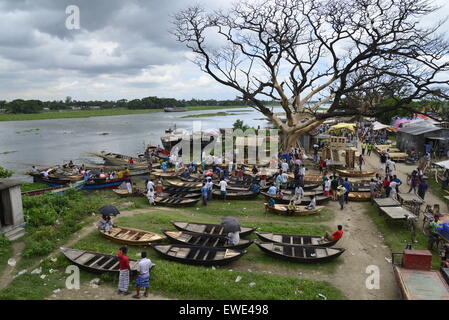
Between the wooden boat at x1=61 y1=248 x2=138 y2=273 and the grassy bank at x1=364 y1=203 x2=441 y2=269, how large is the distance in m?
9.36

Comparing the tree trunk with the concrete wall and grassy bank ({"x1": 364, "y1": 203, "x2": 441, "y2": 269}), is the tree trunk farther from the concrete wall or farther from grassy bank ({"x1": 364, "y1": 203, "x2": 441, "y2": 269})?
the concrete wall

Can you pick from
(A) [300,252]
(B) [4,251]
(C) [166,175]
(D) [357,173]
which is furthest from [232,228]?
(C) [166,175]

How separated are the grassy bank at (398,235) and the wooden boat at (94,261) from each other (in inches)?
368

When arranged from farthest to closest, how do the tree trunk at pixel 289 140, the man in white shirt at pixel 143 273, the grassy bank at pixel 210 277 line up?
the tree trunk at pixel 289 140 → the grassy bank at pixel 210 277 → the man in white shirt at pixel 143 273

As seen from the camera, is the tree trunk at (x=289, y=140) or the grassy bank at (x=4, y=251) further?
the tree trunk at (x=289, y=140)

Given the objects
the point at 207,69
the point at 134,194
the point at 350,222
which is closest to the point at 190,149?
the point at 207,69

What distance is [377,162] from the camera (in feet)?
84.4

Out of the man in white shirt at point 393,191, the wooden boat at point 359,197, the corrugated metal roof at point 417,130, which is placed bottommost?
the wooden boat at point 359,197

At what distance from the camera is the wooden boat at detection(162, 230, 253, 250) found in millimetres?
10875

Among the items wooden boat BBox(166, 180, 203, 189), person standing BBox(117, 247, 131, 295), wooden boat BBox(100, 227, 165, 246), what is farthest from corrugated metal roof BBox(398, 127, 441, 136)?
person standing BBox(117, 247, 131, 295)

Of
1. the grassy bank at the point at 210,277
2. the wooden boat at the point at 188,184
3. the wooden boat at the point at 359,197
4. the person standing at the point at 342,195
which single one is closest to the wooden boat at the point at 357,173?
the wooden boat at the point at 359,197

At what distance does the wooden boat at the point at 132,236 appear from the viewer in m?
11.4

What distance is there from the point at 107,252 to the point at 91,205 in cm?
546

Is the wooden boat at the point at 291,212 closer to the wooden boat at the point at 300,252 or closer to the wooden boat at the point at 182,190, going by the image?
the wooden boat at the point at 300,252
